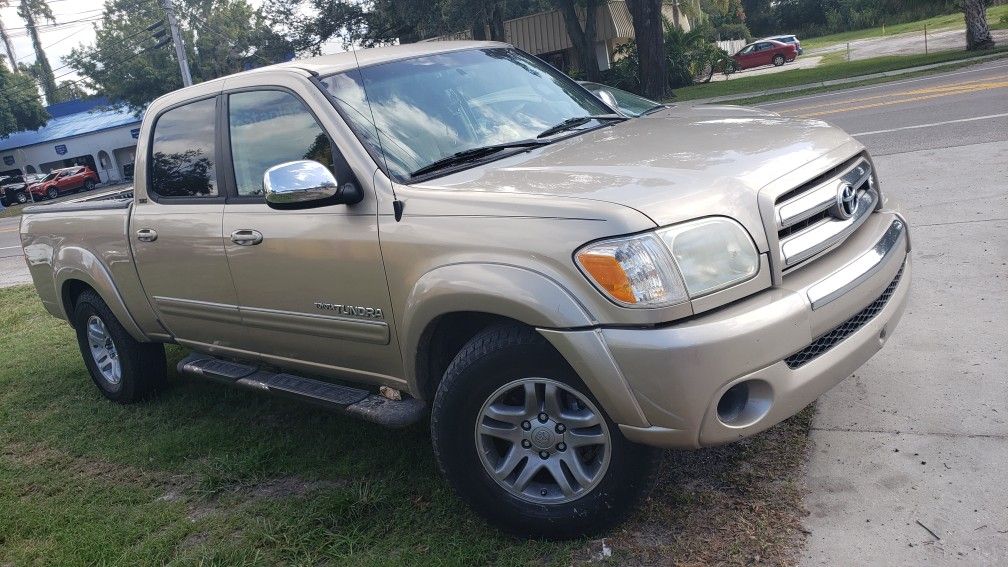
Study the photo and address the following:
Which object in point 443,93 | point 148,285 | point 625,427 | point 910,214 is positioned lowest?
point 910,214

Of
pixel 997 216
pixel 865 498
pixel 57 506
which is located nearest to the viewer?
pixel 865 498

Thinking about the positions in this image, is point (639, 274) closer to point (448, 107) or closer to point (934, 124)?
point (448, 107)

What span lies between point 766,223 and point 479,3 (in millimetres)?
27223

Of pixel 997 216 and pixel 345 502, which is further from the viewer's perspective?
pixel 997 216

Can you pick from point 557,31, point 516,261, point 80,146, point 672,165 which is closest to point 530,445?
point 516,261

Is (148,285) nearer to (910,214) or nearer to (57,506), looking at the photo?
(57,506)

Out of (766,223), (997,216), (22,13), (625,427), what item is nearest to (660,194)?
(766,223)

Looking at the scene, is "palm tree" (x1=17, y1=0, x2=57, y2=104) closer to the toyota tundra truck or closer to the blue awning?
the blue awning

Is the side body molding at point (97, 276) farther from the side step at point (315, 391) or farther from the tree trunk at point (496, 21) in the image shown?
the tree trunk at point (496, 21)

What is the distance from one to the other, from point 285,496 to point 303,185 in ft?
5.10

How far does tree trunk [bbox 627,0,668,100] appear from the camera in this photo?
26922 millimetres

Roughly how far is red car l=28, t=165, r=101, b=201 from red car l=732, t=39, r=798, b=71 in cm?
3277

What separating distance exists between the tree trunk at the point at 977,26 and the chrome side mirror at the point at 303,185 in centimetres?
2621

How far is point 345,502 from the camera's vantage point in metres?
3.83
